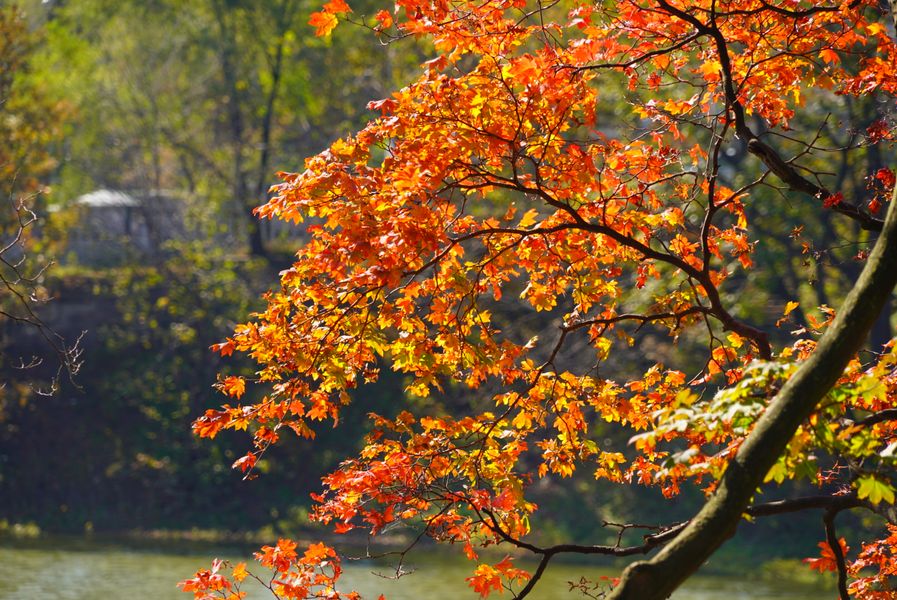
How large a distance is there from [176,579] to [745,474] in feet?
40.7

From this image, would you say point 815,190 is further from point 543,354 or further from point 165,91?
point 165,91

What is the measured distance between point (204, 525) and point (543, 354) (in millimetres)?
5986

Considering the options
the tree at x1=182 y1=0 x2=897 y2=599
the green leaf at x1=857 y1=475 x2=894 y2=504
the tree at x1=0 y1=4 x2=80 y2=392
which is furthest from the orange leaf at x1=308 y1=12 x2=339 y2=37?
the tree at x1=0 y1=4 x2=80 y2=392

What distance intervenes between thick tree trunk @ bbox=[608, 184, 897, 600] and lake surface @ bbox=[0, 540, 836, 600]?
10455 mm

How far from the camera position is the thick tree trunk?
360cm

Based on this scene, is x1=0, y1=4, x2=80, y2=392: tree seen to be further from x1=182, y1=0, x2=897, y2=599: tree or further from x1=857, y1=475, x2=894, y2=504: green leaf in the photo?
x1=857, y1=475, x2=894, y2=504: green leaf

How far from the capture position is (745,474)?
11.9ft

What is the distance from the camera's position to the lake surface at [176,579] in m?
14.1

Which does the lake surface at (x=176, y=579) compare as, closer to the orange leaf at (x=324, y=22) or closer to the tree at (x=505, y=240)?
the tree at (x=505, y=240)

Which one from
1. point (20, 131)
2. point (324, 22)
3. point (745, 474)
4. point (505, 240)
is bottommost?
point (745, 474)

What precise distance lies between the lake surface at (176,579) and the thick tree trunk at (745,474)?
10.5 m

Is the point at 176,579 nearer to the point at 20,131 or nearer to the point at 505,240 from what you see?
the point at 20,131

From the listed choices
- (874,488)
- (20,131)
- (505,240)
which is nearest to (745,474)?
(874,488)

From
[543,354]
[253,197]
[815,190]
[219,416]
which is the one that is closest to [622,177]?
[815,190]
